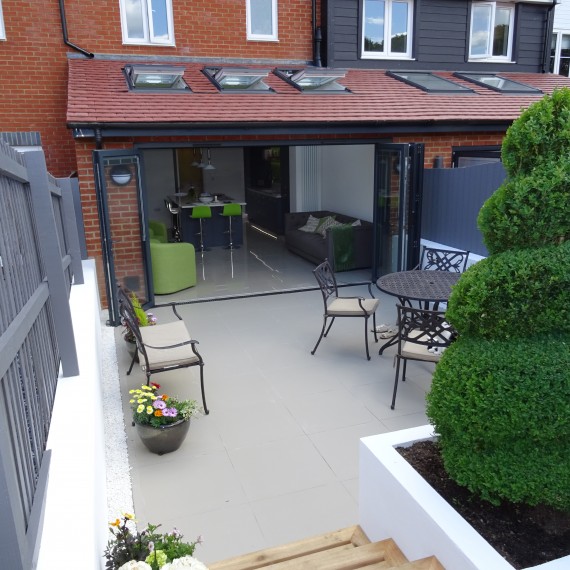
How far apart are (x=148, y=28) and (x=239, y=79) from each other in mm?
2005

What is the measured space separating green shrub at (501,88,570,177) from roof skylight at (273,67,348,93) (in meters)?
7.08

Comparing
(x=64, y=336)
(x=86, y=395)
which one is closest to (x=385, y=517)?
(x=86, y=395)

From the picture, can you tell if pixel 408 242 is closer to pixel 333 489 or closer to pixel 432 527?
pixel 333 489

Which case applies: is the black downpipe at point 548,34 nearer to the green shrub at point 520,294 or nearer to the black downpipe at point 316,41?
the black downpipe at point 316,41

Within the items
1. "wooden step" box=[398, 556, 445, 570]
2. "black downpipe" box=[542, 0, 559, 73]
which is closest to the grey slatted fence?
"wooden step" box=[398, 556, 445, 570]

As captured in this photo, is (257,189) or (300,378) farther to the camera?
(257,189)

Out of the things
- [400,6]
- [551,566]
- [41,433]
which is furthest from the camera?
[400,6]

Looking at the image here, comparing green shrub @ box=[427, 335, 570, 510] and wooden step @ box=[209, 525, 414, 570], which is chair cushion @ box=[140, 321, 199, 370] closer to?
wooden step @ box=[209, 525, 414, 570]

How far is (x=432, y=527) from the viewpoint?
2.37 metres

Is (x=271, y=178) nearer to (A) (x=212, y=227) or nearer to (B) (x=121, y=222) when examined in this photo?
(A) (x=212, y=227)

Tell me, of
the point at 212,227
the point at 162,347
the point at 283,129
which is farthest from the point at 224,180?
the point at 162,347

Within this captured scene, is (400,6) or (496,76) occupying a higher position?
(400,6)

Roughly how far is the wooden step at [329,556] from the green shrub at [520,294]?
108 centimetres

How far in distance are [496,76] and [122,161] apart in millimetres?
7932
